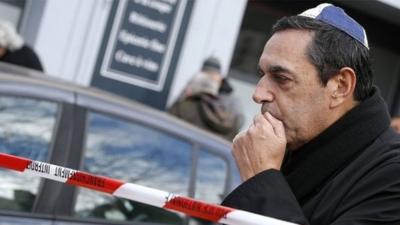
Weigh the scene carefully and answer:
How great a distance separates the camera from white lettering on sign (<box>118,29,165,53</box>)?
991 centimetres

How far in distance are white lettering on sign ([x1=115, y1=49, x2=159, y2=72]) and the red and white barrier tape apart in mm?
7349

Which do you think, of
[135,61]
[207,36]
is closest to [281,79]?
[135,61]

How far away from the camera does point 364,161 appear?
2.06m

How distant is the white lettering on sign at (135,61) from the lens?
992 cm

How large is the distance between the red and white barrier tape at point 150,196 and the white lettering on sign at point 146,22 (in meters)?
7.43

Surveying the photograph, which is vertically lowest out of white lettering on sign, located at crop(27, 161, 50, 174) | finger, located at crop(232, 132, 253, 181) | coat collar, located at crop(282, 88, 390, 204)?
white lettering on sign, located at crop(27, 161, 50, 174)

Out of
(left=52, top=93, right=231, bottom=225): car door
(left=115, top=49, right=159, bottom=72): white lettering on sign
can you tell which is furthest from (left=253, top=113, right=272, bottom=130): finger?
(left=115, top=49, right=159, bottom=72): white lettering on sign

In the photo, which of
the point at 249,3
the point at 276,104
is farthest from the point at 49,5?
the point at 276,104

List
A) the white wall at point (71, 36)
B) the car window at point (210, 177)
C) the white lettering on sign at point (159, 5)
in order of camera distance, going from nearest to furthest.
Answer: the car window at point (210, 177)
the white wall at point (71, 36)
the white lettering on sign at point (159, 5)

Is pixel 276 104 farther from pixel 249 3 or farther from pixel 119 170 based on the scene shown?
pixel 249 3

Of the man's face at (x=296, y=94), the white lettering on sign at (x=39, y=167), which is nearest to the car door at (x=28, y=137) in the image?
the white lettering on sign at (x=39, y=167)

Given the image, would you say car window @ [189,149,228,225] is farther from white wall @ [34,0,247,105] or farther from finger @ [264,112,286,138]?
white wall @ [34,0,247,105]

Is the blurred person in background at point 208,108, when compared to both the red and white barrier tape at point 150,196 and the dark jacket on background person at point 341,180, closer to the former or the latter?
the red and white barrier tape at point 150,196

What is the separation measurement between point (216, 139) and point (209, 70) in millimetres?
4107
